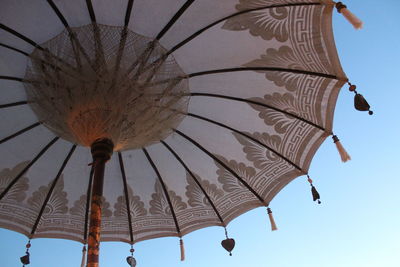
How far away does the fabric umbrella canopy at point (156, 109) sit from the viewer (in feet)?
16.8

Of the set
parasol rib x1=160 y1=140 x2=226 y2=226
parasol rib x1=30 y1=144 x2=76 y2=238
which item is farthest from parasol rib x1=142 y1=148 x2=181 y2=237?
parasol rib x1=30 y1=144 x2=76 y2=238

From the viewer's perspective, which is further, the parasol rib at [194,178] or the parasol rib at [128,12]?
the parasol rib at [194,178]

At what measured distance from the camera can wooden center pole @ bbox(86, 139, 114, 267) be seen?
14.3ft

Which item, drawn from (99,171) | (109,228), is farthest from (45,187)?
(99,171)

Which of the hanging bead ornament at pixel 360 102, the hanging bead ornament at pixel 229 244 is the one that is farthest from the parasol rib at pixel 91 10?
the hanging bead ornament at pixel 229 244

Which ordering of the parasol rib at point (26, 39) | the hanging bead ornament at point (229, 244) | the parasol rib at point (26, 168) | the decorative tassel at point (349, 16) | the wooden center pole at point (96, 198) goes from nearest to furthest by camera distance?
the wooden center pole at point (96, 198)
the decorative tassel at point (349, 16)
the parasol rib at point (26, 39)
the parasol rib at point (26, 168)
the hanging bead ornament at point (229, 244)

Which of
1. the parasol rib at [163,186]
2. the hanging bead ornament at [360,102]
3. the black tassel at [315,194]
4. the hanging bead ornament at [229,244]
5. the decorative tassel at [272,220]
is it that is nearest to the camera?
the hanging bead ornament at [360,102]

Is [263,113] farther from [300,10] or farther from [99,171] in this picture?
[99,171]

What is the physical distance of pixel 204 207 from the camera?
725 cm

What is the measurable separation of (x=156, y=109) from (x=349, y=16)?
9.00ft

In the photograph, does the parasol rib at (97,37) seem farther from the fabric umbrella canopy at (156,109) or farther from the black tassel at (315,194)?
the black tassel at (315,194)

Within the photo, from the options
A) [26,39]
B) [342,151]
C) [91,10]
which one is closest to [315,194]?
[342,151]

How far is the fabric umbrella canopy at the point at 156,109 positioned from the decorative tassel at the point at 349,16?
6.4 inches

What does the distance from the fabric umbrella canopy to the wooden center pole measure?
0.01 meters
